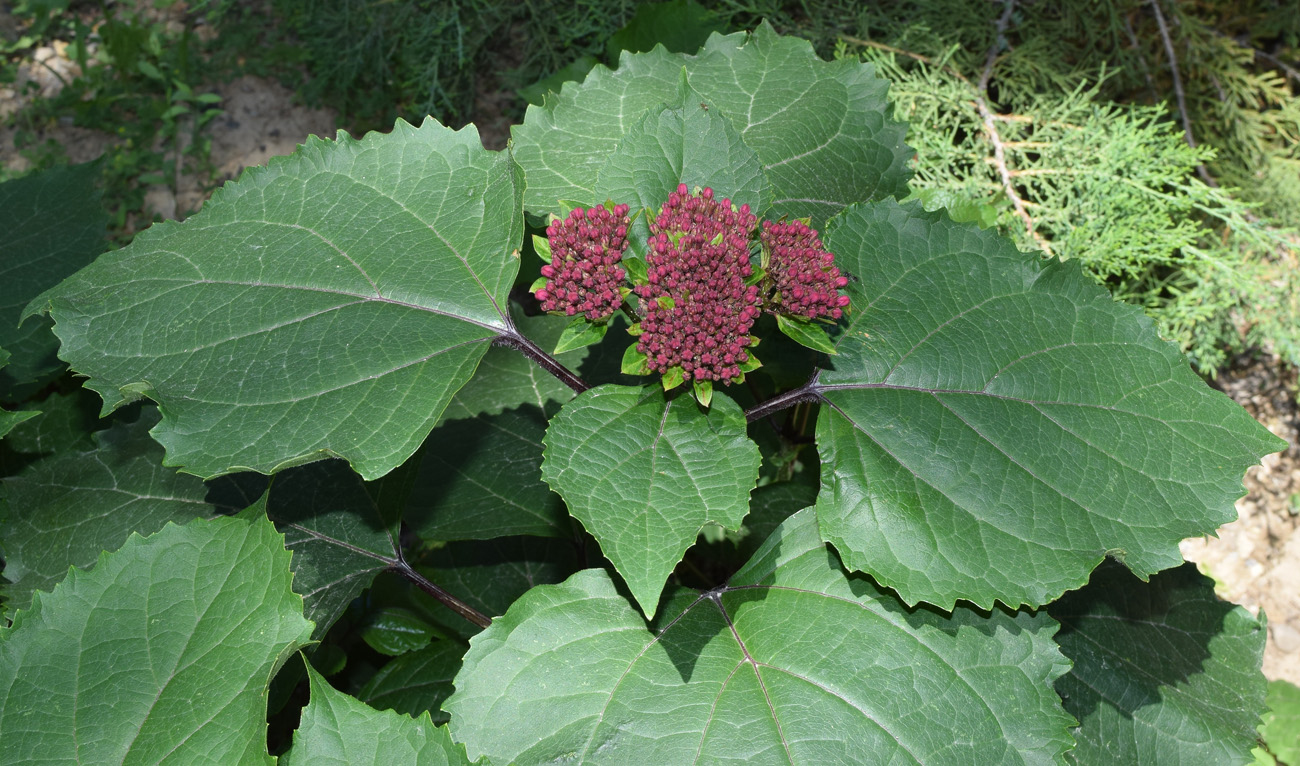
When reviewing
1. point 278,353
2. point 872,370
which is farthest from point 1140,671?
point 278,353

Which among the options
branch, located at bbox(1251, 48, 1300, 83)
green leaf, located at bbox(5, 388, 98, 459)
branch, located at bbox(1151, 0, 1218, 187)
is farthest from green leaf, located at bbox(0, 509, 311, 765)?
branch, located at bbox(1251, 48, 1300, 83)

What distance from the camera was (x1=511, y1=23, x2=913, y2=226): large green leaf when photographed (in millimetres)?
1706

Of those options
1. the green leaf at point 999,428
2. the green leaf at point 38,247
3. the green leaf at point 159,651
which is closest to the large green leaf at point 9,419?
the green leaf at point 159,651

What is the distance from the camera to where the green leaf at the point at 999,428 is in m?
1.31

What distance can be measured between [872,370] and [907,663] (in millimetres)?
457

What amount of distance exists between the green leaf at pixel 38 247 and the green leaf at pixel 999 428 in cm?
170

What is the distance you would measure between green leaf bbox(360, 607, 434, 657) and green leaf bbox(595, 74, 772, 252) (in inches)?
42.5

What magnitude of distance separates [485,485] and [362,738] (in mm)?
671

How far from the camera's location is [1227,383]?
325cm

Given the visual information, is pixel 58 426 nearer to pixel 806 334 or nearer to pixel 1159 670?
pixel 806 334

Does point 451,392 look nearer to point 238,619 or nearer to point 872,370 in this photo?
point 238,619

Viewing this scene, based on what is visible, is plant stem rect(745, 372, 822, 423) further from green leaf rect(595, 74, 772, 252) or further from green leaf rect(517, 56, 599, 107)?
green leaf rect(517, 56, 599, 107)

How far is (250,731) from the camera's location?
1227 millimetres

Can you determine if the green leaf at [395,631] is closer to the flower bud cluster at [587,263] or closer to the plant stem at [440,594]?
the plant stem at [440,594]
